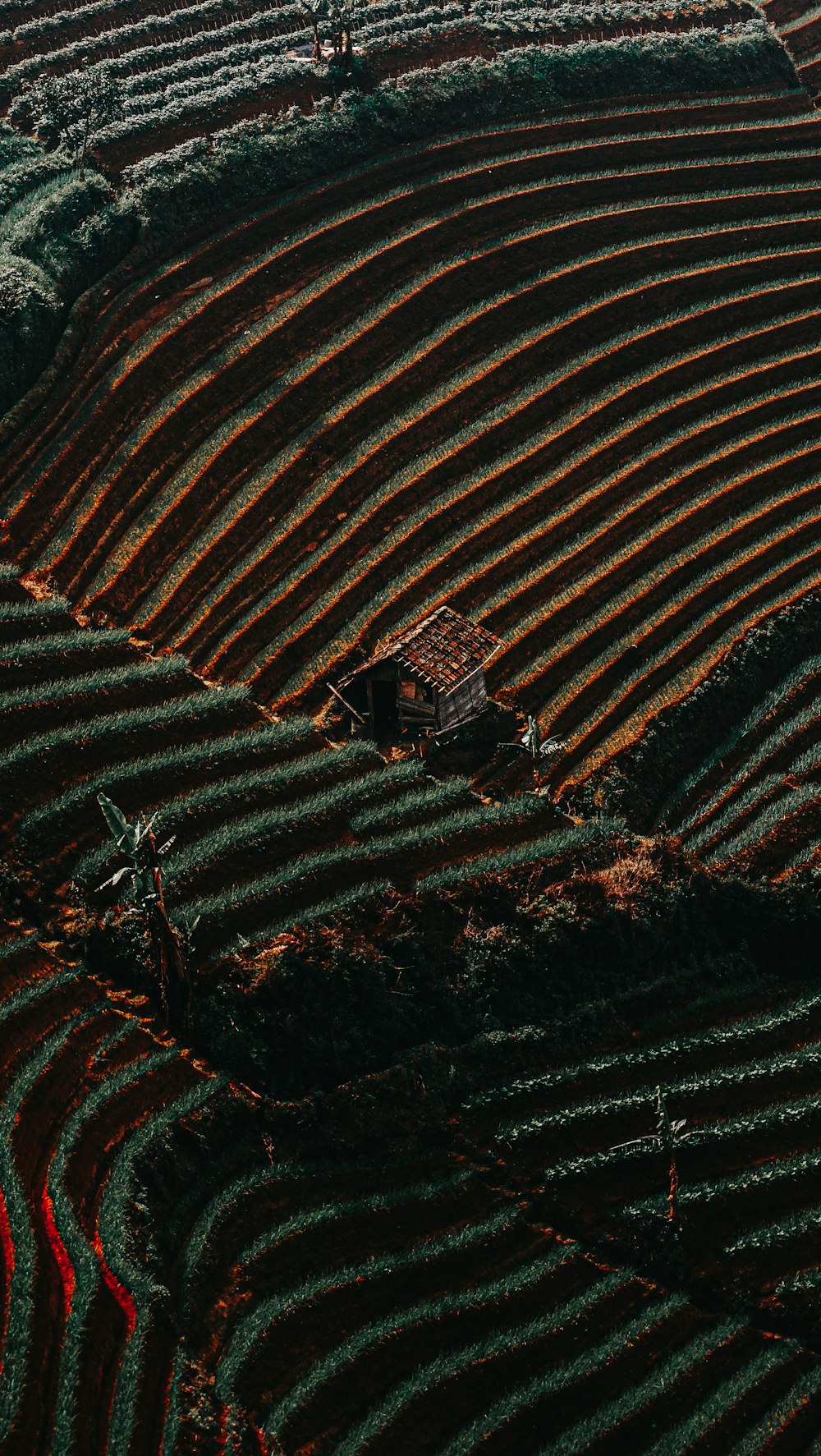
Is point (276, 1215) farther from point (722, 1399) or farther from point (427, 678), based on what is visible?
point (427, 678)

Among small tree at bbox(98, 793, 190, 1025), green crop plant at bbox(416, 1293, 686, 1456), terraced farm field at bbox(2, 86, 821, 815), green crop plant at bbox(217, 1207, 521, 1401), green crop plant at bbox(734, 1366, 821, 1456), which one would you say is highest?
terraced farm field at bbox(2, 86, 821, 815)

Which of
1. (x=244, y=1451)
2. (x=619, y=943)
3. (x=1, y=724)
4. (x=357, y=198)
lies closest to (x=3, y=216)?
(x=357, y=198)

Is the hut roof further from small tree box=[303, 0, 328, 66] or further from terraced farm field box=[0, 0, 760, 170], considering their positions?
small tree box=[303, 0, 328, 66]

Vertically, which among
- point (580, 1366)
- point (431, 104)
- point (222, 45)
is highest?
point (222, 45)

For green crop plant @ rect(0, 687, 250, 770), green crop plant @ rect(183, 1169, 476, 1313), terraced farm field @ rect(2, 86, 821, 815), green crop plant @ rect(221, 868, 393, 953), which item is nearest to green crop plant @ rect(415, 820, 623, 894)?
green crop plant @ rect(221, 868, 393, 953)

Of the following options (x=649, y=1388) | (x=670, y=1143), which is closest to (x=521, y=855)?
(x=670, y=1143)

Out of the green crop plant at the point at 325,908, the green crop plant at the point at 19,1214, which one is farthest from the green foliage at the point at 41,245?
the green crop plant at the point at 19,1214

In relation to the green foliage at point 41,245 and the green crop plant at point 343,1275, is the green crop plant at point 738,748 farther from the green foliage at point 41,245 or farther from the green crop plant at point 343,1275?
the green foliage at point 41,245
